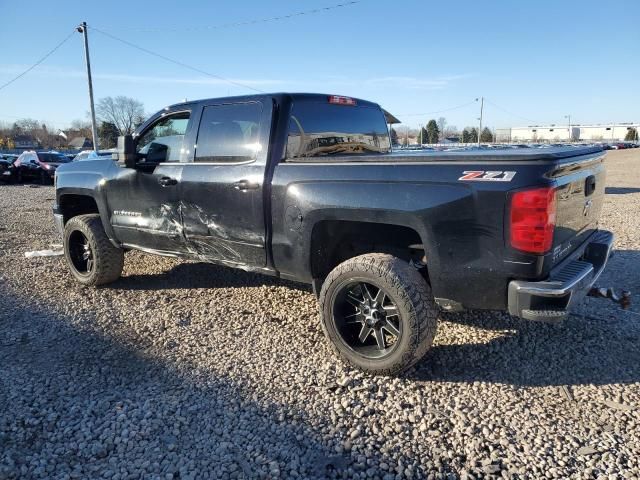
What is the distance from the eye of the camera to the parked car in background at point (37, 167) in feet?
69.1

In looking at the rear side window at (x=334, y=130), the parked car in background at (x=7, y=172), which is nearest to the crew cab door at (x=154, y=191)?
the rear side window at (x=334, y=130)

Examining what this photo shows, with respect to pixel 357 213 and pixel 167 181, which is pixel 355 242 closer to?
pixel 357 213

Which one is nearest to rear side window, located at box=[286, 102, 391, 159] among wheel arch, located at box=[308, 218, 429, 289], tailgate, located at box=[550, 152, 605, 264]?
wheel arch, located at box=[308, 218, 429, 289]

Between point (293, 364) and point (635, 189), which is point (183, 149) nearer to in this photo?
point (293, 364)

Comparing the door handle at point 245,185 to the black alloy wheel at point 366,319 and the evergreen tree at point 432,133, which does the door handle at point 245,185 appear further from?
the evergreen tree at point 432,133

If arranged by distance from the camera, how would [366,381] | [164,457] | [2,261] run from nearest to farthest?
[164,457], [366,381], [2,261]

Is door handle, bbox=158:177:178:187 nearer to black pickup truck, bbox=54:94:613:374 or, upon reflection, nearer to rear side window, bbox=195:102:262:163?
black pickup truck, bbox=54:94:613:374

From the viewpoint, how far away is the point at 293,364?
3.46 m

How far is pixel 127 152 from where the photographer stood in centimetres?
447

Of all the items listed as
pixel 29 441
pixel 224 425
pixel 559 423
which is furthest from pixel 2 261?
pixel 559 423

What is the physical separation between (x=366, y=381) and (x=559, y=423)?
117cm

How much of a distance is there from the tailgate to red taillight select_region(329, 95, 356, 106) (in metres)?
2.14

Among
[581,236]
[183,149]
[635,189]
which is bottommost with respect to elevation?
[635,189]

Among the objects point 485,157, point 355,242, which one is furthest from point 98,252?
point 485,157
